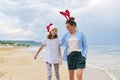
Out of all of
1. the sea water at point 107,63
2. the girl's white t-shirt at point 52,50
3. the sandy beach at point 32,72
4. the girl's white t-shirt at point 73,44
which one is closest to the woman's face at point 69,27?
the girl's white t-shirt at point 73,44

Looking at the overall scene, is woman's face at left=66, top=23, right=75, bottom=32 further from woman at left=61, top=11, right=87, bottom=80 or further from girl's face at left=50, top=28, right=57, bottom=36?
girl's face at left=50, top=28, right=57, bottom=36

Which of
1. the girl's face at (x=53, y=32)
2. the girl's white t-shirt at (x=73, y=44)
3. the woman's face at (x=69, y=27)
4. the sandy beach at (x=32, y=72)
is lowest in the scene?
the sandy beach at (x=32, y=72)

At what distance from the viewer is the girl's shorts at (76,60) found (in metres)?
7.51

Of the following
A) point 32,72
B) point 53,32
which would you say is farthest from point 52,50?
point 32,72

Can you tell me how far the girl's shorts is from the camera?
7505mm

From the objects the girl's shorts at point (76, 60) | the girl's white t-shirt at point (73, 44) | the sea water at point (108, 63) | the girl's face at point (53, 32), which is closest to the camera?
the girl's shorts at point (76, 60)

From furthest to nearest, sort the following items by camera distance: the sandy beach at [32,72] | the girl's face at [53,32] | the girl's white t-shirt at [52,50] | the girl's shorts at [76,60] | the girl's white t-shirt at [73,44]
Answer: the sandy beach at [32,72]
the girl's white t-shirt at [52,50]
the girl's face at [53,32]
the girl's white t-shirt at [73,44]
the girl's shorts at [76,60]

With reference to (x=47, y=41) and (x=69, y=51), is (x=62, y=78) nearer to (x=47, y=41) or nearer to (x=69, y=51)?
(x=47, y=41)

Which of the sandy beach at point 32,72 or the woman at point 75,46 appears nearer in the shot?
the woman at point 75,46

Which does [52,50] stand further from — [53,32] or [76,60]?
[76,60]

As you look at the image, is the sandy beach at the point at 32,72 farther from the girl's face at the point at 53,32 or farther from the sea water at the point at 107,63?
the girl's face at the point at 53,32

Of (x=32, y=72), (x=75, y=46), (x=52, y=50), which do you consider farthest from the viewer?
(x=32, y=72)

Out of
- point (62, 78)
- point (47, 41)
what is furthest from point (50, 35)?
point (62, 78)

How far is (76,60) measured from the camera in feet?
25.2
